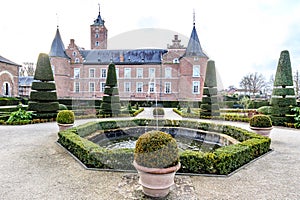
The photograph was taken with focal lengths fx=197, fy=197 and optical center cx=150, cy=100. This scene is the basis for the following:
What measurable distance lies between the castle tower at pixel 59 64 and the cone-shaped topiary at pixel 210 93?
21.1 m

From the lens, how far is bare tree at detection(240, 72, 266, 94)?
36.2 meters

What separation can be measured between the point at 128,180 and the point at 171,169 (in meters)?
1.14

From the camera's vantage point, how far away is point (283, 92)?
10.1 metres

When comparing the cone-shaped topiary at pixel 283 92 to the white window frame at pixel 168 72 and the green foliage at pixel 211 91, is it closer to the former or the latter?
the green foliage at pixel 211 91

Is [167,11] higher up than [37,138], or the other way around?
[167,11]

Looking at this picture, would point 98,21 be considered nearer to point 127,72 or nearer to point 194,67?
point 127,72

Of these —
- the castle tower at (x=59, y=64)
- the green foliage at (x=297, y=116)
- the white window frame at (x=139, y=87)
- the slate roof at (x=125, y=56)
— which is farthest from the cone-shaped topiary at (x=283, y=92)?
the castle tower at (x=59, y=64)

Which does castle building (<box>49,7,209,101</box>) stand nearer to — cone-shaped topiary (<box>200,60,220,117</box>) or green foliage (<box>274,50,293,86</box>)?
cone-shaped topiary (<box>200,60,220,117</box>)

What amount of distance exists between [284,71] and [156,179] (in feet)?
33.3

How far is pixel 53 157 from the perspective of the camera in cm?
499

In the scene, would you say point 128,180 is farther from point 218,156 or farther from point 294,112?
point 294,112

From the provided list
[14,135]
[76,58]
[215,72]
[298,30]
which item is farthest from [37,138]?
[76,58]

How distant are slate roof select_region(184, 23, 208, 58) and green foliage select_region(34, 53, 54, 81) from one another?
55.2 ft

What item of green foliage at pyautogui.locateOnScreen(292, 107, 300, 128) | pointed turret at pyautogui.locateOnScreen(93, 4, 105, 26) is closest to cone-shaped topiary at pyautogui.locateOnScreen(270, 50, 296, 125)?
green foliage at pyautogui.locateOnScreen(292, 107, 300, 128)
